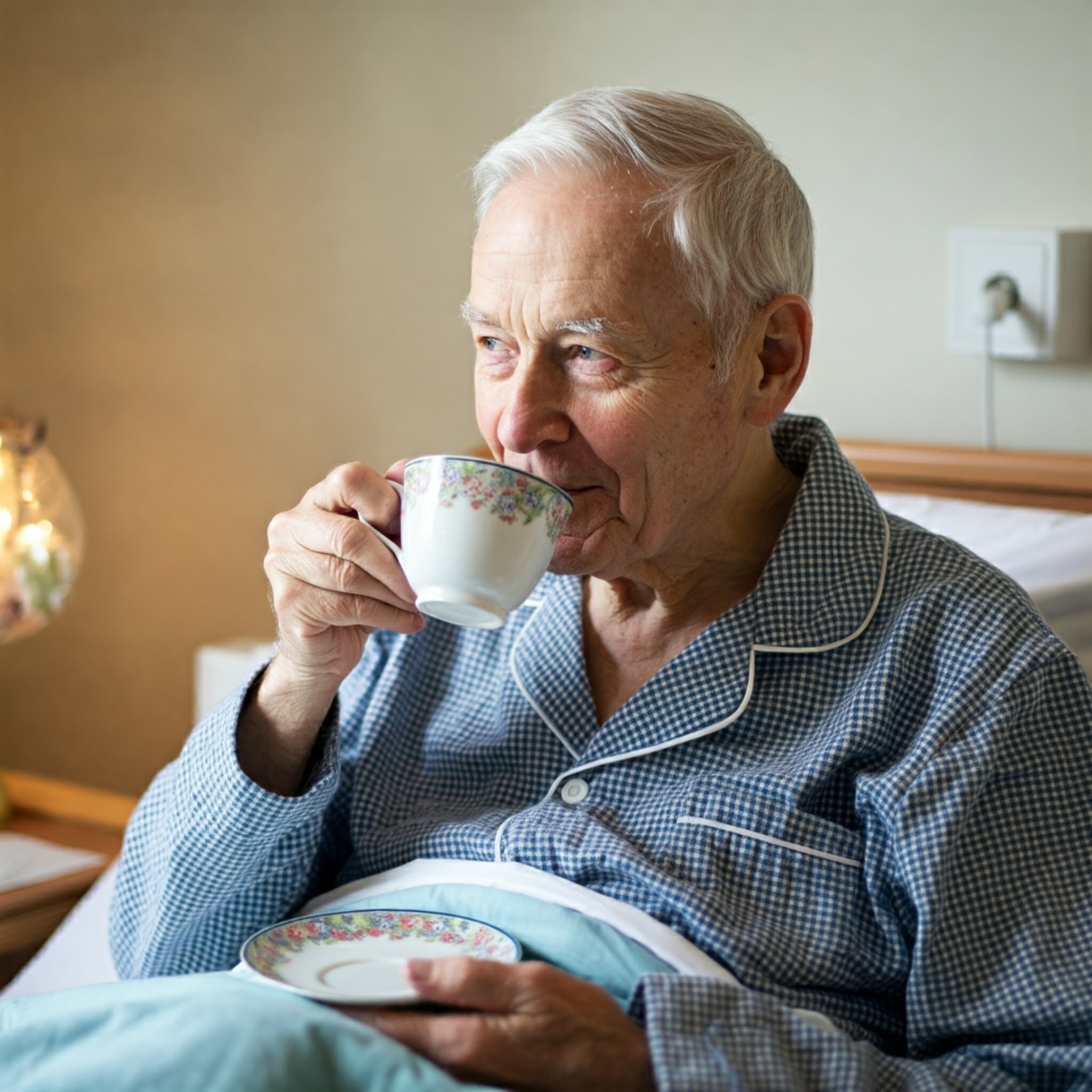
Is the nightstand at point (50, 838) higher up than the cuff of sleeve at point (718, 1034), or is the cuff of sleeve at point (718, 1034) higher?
the cuff of sleeve at point (718, 1034)

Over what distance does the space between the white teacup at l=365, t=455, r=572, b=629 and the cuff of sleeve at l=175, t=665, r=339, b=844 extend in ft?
1.00

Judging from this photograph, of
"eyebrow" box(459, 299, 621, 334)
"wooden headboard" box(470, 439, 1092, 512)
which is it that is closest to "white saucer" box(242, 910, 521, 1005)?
"eyebrow" box(459, 299, 621, 334)

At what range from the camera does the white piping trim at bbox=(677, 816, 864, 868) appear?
112 centimetres

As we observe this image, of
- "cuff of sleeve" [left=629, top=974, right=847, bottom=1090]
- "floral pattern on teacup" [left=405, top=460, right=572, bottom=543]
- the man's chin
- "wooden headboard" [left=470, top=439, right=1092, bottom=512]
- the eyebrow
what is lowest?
"cuff of sleeve" [left=629, top=974, right=847, bottom=1090]

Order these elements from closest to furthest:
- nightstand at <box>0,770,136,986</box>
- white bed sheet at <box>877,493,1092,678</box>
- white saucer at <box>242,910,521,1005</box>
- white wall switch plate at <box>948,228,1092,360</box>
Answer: white saucer at <box>242,910,521,1005</box> < white bed sheet at <box>877,493,1092,678</box> < white wall switch plate at <box>948,228,1092,360</box> < nightstand at <box>0,770,136,986</box>

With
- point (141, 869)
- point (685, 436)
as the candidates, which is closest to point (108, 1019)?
point (141, 869)

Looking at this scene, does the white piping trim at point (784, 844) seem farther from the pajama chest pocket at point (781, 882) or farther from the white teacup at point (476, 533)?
the white teacup at point (476, 533)

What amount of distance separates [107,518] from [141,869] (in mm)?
1265

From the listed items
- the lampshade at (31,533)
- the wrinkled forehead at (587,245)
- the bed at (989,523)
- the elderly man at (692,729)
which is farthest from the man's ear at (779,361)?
the lampshade at (31,533)

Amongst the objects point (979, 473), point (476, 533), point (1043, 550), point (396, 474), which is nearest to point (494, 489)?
point (476, 533)

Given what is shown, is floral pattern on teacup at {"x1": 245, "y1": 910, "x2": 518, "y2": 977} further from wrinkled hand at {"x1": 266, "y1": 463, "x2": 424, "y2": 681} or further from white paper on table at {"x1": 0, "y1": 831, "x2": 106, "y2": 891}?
white paper on table at {"x1": 0, "y1": 831, "x2": 106, "y2": 891}

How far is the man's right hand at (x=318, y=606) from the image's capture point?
1.10m

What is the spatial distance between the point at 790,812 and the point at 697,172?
52 centimetres

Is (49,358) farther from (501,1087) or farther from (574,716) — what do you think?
(501,1087)
